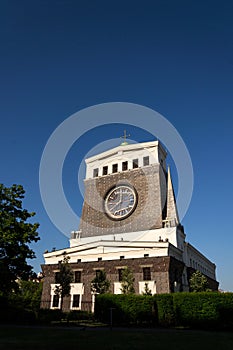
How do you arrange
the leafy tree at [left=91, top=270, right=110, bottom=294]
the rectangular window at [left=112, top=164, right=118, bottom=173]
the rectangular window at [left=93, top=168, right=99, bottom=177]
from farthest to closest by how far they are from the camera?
1. the rectangular window at [left=93, top=168, right=99, bottom=177]
2. the rectangular window at [left=112, top=164, right=118, bottom=173]
3. the leafy tree at [left=91, top=270, right=110, bottom=294]

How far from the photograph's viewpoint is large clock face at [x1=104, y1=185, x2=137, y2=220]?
47531 millimetres

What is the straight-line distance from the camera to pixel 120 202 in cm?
4922

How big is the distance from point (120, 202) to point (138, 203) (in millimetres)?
3718

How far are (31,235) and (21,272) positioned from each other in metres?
3.13

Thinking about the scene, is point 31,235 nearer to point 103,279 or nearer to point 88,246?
point 103,279

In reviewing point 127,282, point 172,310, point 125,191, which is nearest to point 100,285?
point 127,282

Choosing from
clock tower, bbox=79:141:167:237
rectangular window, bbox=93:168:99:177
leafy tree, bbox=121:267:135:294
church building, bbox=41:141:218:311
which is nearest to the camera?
leafy tree, bbox=121:267:135:294

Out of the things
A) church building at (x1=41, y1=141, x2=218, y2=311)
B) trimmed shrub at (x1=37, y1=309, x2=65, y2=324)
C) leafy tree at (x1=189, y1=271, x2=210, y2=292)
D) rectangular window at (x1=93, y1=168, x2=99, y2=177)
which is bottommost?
trimmed shrub at (x1=37, y1=309, x2=65, y2=324)

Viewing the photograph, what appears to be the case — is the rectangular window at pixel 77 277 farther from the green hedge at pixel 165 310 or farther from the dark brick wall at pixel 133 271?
the green hedge at pixel 165 310

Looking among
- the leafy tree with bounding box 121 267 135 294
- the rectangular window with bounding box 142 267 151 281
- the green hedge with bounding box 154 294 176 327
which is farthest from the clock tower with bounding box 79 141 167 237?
the green hedge with bounding box 154 294 176 327

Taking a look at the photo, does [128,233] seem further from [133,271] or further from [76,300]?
[76,300]

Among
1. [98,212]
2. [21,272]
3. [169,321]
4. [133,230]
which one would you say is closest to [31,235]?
[21,272]

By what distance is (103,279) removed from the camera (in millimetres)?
33594

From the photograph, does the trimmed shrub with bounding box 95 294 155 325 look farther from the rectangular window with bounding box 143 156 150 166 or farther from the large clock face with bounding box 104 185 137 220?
the rectangular window with bounding box 143 156 150 166
